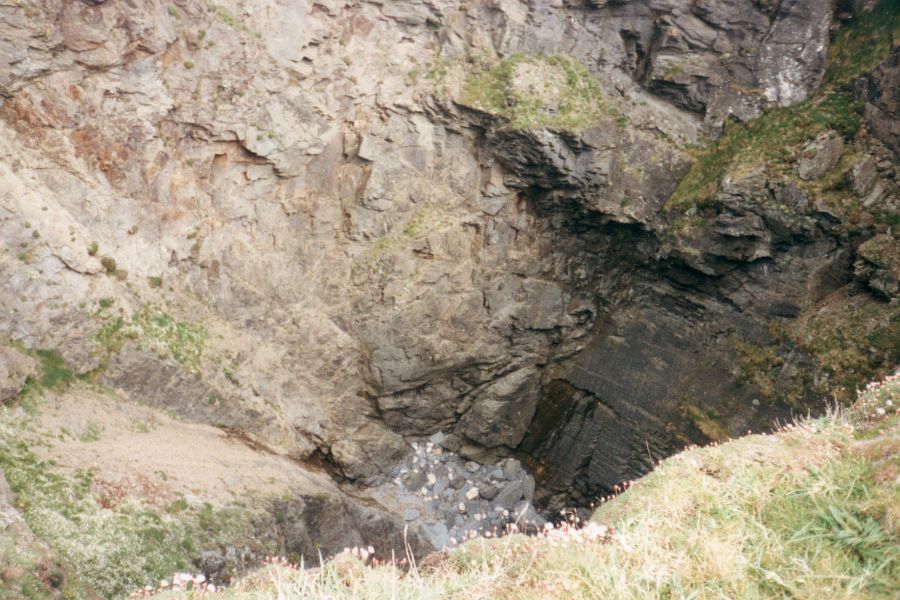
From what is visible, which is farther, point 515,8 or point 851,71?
point 515,8

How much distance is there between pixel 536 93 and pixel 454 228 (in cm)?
549

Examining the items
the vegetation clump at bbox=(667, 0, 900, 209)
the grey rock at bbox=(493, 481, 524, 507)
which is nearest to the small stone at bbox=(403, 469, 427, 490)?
the grey rock at bbox=(493, 481, 524, 507)

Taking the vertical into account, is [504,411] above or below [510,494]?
above

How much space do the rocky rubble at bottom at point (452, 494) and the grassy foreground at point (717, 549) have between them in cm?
1295

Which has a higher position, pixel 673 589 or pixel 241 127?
pixel 673 589

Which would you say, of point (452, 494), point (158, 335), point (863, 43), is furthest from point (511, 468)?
point (863, 43)

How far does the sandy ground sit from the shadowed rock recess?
1.37ft

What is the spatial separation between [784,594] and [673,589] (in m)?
0.95

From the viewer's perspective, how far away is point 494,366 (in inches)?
886

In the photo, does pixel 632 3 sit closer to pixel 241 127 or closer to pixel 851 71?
pixel 851 71

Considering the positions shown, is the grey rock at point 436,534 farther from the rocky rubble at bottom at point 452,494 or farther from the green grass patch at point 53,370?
the green grass patch at point 53,370

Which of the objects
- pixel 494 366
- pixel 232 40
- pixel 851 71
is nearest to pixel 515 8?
pixel 232 40

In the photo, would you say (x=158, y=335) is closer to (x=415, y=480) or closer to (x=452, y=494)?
(x=415, y=480)

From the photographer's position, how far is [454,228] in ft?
70.0
